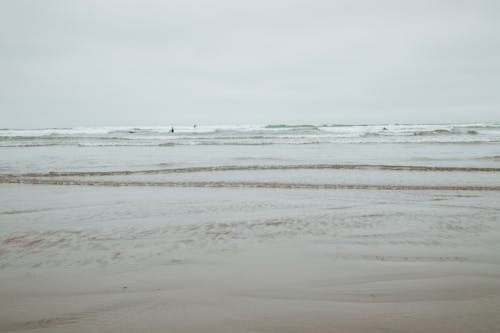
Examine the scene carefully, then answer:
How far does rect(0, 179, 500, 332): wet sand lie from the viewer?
2.97 m

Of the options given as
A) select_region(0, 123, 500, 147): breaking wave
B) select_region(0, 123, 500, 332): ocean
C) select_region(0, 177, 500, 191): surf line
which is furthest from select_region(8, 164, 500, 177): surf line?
select_region(0, 123, 500, 147): breaking wave

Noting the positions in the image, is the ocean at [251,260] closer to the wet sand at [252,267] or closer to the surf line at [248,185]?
the wet sand at [252,267]

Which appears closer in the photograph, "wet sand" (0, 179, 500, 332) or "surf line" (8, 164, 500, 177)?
"wet sand" (0, 179, 500, 332)

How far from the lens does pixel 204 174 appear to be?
12.8 meters

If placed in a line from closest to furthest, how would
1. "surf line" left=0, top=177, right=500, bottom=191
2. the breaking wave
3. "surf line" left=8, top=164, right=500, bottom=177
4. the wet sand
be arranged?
the wet sand → "surf line" left=0, top=177, right=500, bottom=191 → "surf line" left=8, top=164, right=500, bottom=177 → the breaking wave

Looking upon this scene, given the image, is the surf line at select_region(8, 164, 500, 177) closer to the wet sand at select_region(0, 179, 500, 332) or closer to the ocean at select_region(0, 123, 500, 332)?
the ocean at select_region(0, 123, 500, 332)

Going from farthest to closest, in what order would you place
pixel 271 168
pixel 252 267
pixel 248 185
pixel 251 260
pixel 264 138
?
pixel 264 138
pixel 271 168
pixel 248 185
pixel 251 260
pixel 252 267

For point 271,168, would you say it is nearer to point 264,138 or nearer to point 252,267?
point 252,267

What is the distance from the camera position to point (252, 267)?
4137 mm

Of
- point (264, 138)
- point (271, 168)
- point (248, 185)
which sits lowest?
point (248, 185)

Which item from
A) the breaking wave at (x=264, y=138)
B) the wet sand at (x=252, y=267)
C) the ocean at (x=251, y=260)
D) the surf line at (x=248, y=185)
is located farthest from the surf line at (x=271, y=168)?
the breaking wave at (x=264, y=138)

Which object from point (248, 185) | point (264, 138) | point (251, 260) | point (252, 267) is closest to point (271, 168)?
point (248, 185)

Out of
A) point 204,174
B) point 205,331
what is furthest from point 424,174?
point 205,331

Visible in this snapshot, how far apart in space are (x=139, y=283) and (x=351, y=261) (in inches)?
96.3
